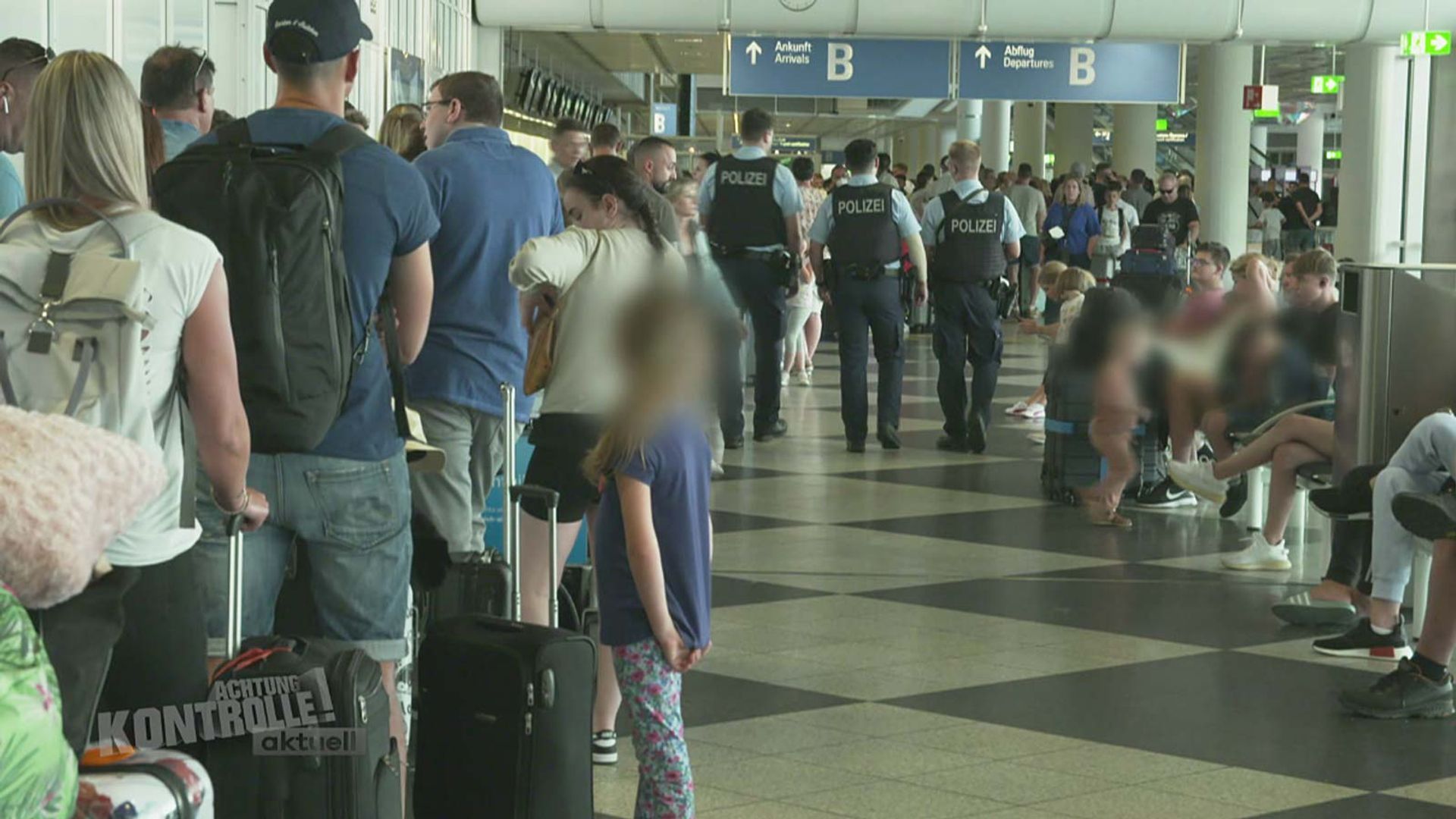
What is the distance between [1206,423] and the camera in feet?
30.3

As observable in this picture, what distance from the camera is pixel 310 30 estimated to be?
3779 millimetres

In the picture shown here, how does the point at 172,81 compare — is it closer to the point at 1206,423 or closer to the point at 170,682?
the point at 170,682

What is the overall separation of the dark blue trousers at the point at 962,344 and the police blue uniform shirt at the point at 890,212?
17.0 inches

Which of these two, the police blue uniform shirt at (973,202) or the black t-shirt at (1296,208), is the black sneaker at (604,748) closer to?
the police blue uniform shirt at (973,202)

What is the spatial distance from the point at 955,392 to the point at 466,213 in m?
7.44

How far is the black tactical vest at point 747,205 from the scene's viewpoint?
12.1 metres

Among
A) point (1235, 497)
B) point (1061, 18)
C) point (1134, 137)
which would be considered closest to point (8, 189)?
point (1235, 497)

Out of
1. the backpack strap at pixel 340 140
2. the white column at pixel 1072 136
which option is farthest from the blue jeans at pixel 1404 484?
the white column at pixel 1072 136

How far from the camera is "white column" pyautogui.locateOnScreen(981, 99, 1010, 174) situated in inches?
1437

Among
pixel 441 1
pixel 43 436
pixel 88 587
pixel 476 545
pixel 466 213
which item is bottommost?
pixel 476 545

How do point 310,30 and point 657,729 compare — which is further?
point 657,729

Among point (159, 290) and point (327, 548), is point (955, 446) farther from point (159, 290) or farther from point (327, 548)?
point (159, 290)

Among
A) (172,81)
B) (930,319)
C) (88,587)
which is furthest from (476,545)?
(930,319)

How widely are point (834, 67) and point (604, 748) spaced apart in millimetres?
14885
